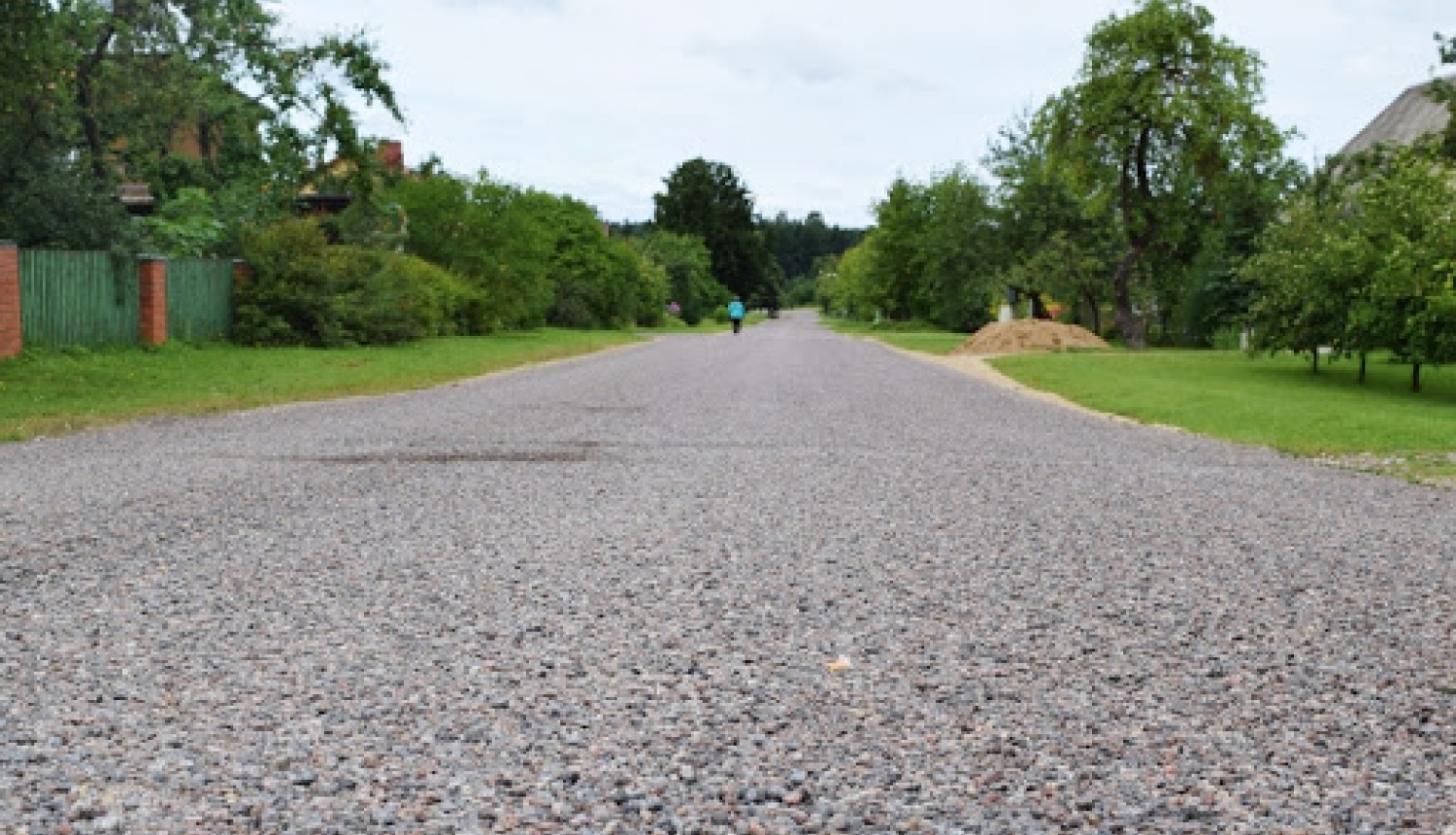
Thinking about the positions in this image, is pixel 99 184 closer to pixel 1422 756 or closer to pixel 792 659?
pixel 792 659

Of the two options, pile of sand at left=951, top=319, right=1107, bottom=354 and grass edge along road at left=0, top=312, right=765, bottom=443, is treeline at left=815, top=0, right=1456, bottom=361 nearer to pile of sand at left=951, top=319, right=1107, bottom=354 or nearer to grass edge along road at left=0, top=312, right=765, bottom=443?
pile of sand at left=951, top=319, right=1107, bottom=354

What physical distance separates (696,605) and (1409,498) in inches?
279

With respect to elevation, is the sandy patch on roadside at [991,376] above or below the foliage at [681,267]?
below

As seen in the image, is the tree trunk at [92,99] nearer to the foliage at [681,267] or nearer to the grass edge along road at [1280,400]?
the grass edge along road at [1280,400]

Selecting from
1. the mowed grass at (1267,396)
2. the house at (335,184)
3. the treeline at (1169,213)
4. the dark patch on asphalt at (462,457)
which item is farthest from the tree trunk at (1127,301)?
the dark patch on asphalt at (462,457)

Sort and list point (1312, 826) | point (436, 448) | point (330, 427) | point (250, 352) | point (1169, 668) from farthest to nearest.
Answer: point (250, 352) → point (330, 427) → point (436, 448) → point (1169, 668) → point (1312, 826)

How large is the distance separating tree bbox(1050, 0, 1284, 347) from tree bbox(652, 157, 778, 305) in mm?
69276

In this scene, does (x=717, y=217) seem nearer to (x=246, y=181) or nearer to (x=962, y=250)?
(x=962, y=250)

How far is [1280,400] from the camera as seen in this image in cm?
2114

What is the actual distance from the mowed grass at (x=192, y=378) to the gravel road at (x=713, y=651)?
17.4ft

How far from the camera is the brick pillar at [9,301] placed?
66.8 ft

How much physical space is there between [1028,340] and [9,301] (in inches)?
Answer: 1154

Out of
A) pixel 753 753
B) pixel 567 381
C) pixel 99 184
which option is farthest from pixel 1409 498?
pixel 99 184

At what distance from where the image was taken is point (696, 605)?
18.6 ft
